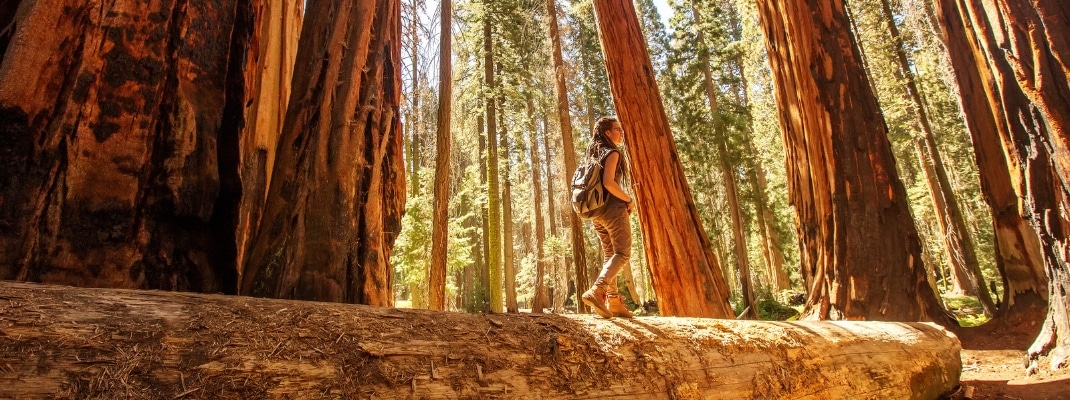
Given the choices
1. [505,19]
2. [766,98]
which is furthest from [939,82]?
[505,19]

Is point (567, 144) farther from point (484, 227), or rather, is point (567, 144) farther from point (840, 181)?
point (840, 181)

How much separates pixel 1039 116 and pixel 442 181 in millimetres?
7728

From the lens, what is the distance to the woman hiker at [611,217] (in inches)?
149

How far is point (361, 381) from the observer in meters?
1.54

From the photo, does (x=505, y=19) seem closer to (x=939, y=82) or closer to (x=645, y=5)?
(x=645, y=5)

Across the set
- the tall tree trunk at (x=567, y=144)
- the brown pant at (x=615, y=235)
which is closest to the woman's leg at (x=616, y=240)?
the brown pant at (x=615, y=235)

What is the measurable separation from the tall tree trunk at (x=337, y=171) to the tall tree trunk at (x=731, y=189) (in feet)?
35.5

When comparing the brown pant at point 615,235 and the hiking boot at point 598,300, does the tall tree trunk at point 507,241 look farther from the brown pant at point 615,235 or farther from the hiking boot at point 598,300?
the hiking boot at point 598,300

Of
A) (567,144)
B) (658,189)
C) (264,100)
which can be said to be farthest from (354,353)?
(567,144)

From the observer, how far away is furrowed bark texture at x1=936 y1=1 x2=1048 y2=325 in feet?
18.7

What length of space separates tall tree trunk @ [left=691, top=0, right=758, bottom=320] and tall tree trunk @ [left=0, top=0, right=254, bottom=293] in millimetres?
11743

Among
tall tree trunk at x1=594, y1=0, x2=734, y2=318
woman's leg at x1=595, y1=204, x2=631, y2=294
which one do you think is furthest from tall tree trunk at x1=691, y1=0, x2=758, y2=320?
woman's leg at x1=595, y1=204, x2=631, y2=294

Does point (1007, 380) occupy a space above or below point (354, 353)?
below

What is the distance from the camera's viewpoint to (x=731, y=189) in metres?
14.3
